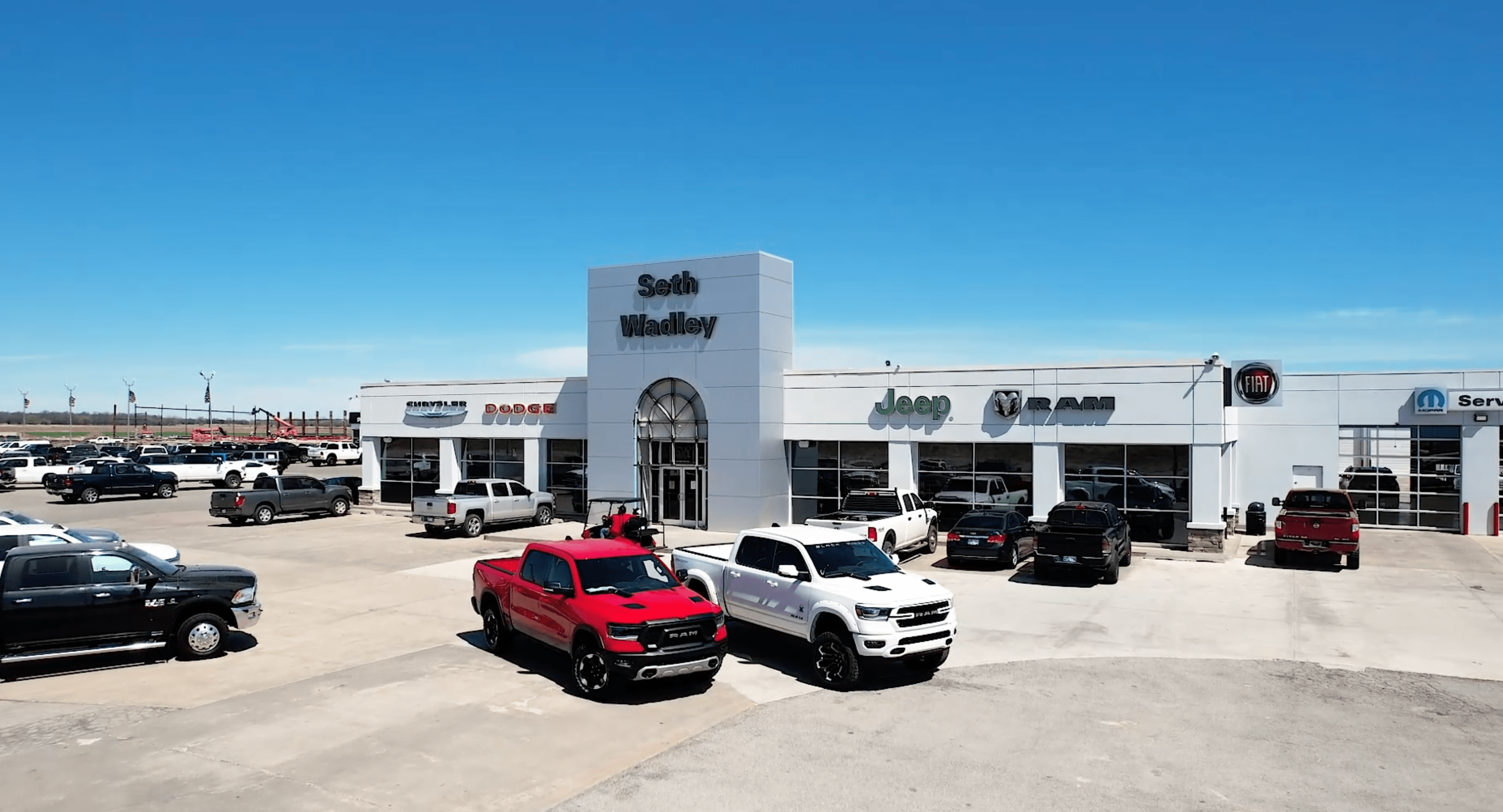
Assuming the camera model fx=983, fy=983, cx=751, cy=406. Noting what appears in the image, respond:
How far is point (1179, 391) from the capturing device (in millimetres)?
26797

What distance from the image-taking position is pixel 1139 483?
2784cm

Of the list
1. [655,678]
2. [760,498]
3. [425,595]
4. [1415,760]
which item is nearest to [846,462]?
A: [760,498]

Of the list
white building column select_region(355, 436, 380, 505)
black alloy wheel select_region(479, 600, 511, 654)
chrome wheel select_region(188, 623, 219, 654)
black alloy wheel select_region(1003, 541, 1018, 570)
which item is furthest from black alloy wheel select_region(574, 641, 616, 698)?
white building column select_region(355, 436, 380, 505)

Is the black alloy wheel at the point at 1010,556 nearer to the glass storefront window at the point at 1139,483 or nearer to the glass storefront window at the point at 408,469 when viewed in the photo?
the glass storefront window at the point at 1139,483

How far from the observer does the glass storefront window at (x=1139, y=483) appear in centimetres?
2727

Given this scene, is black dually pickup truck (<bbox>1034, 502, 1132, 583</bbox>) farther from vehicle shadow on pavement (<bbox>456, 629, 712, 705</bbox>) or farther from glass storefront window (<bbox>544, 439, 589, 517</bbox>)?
glass storefront window (<bbox>544, 439, 589, 517</bbox>)

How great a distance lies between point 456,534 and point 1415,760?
26.6 m

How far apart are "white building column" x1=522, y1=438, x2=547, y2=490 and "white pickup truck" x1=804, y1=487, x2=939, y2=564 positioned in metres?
14.7

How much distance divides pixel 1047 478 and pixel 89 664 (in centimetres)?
2315

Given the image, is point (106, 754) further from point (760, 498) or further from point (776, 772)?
point (760, 498)

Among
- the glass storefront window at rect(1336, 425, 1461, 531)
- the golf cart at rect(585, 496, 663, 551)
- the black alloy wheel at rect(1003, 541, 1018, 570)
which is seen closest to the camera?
the black alloy wheel at rect(1003, 541, 1018, 570)

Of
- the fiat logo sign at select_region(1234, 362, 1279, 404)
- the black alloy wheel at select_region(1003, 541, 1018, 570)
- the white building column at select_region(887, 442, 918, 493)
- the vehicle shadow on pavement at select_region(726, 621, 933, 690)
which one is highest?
the fiat logo sign at select_region(1234, 362, 1279, 404)

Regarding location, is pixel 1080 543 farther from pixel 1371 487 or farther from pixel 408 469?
pixel 408 469

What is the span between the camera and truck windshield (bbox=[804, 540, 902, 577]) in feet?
45.9
